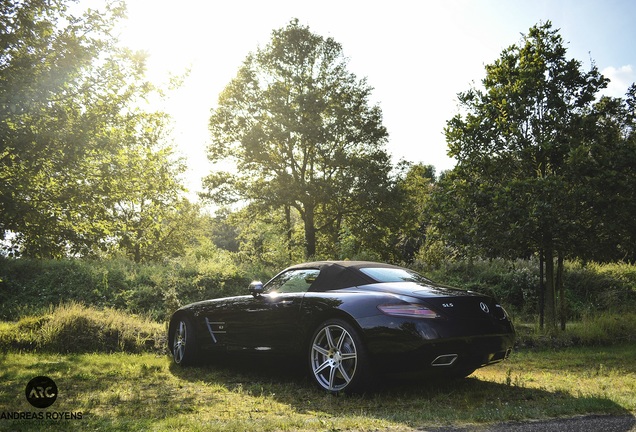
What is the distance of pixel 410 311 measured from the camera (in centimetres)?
484

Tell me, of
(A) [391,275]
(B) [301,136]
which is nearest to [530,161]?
(A) [391,275]

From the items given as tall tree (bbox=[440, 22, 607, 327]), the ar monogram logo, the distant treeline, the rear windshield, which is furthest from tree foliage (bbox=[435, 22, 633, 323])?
the ar monogram logo

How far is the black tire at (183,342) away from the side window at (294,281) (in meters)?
1.48

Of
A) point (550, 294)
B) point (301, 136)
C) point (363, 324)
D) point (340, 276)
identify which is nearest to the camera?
point (363, 324)

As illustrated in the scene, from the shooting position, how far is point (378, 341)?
4859mm

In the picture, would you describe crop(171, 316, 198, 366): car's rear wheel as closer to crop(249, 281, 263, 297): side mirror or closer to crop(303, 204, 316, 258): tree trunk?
crop(249, 281, 263, 297): side mirror

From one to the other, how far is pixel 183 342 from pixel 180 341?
0.35 ft

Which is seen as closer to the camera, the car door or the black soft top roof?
the black soft top roof

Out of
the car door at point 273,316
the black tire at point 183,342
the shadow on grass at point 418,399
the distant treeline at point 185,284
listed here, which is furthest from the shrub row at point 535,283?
the black tire at point 183,342

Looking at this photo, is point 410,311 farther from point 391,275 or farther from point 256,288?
point 256,288

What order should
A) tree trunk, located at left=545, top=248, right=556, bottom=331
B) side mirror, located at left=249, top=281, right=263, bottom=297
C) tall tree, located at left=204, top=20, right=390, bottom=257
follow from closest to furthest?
side mirror, located at left=249, top=281, right=263, bottom=297
tree trunk, located at left=545, top=248, right=556, bottom=331
tall tree, located at left=204, top=20, right=390, bottom=257

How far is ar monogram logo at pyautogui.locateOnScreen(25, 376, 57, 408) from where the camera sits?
16.0ft

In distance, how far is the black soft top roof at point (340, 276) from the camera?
5.60m

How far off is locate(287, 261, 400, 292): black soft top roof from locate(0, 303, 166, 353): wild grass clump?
13.8ft
